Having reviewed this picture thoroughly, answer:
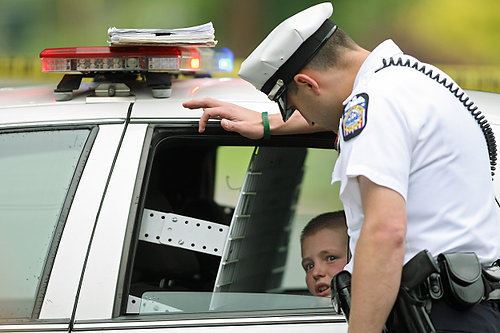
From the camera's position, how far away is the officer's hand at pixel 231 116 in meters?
2.47

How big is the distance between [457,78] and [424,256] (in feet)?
16.6

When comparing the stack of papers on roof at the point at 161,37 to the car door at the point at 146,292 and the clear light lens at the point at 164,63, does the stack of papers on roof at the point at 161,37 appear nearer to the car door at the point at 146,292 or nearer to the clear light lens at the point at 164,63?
the clear light lens at the point at 164,63

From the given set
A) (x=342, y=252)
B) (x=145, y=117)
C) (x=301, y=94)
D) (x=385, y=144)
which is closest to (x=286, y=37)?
(x=301, y=94)

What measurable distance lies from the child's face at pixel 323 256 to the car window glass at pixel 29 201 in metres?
0.80

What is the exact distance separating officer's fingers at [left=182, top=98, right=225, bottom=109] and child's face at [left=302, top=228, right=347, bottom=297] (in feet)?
1.85

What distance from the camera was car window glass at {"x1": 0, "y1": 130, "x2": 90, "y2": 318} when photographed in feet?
7.64

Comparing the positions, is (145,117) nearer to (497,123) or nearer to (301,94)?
(301,94)

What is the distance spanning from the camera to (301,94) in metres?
2.12

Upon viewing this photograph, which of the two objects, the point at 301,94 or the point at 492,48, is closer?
the point at 301,94

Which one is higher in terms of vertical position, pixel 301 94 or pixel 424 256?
pixel 301 94

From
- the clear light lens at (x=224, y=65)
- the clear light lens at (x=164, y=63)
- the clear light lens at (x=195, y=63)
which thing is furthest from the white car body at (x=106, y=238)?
the clear light lens at (x=224, y=65)

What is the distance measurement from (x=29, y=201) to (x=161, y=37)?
57 cm

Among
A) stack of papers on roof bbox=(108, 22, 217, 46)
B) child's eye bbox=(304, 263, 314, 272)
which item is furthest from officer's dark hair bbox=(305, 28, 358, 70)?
child's eye bbox=(304, 263, 314, 272)

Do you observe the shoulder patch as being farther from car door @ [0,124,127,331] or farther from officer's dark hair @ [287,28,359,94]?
car door @ [0,124,127,331]
